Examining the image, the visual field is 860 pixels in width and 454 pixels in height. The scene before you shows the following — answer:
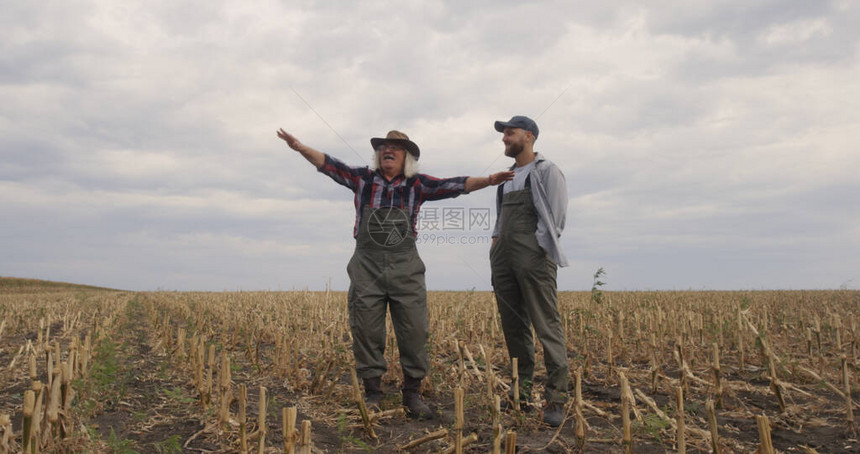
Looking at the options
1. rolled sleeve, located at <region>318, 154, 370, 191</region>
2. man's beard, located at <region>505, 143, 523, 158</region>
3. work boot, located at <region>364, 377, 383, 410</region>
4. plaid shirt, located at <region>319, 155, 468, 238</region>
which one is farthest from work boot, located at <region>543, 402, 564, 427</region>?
rolled sleeve, located at <region>318, 154, 370, 191</region>

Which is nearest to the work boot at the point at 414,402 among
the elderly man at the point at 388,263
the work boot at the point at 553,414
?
the elderly man at the point at 388,263

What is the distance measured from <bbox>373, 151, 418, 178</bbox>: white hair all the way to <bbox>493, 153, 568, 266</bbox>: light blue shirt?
40.5 inches

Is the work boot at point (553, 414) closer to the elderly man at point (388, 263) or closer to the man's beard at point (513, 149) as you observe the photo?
the elderly man at point (388, 263)

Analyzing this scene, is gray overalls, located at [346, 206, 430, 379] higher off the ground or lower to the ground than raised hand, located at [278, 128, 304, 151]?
lower

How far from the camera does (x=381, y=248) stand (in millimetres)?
4520

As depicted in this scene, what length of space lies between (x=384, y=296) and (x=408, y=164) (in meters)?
1.20

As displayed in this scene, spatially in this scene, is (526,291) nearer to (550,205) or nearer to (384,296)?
(550,205)

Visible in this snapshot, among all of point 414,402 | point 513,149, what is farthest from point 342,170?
point 414,402

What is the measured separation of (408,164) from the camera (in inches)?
189

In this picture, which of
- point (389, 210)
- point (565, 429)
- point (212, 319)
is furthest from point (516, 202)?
point (212, 319)

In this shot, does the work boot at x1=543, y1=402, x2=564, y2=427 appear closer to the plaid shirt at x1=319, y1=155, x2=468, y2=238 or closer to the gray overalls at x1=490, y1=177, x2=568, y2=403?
the gray overalls at x1=490, y1=177, x2=568, y2=403

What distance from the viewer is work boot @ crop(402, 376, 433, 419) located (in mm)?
4434

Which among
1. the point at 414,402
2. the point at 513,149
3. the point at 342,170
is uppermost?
the point at 513,149

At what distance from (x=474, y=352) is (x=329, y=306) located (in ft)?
14.0
